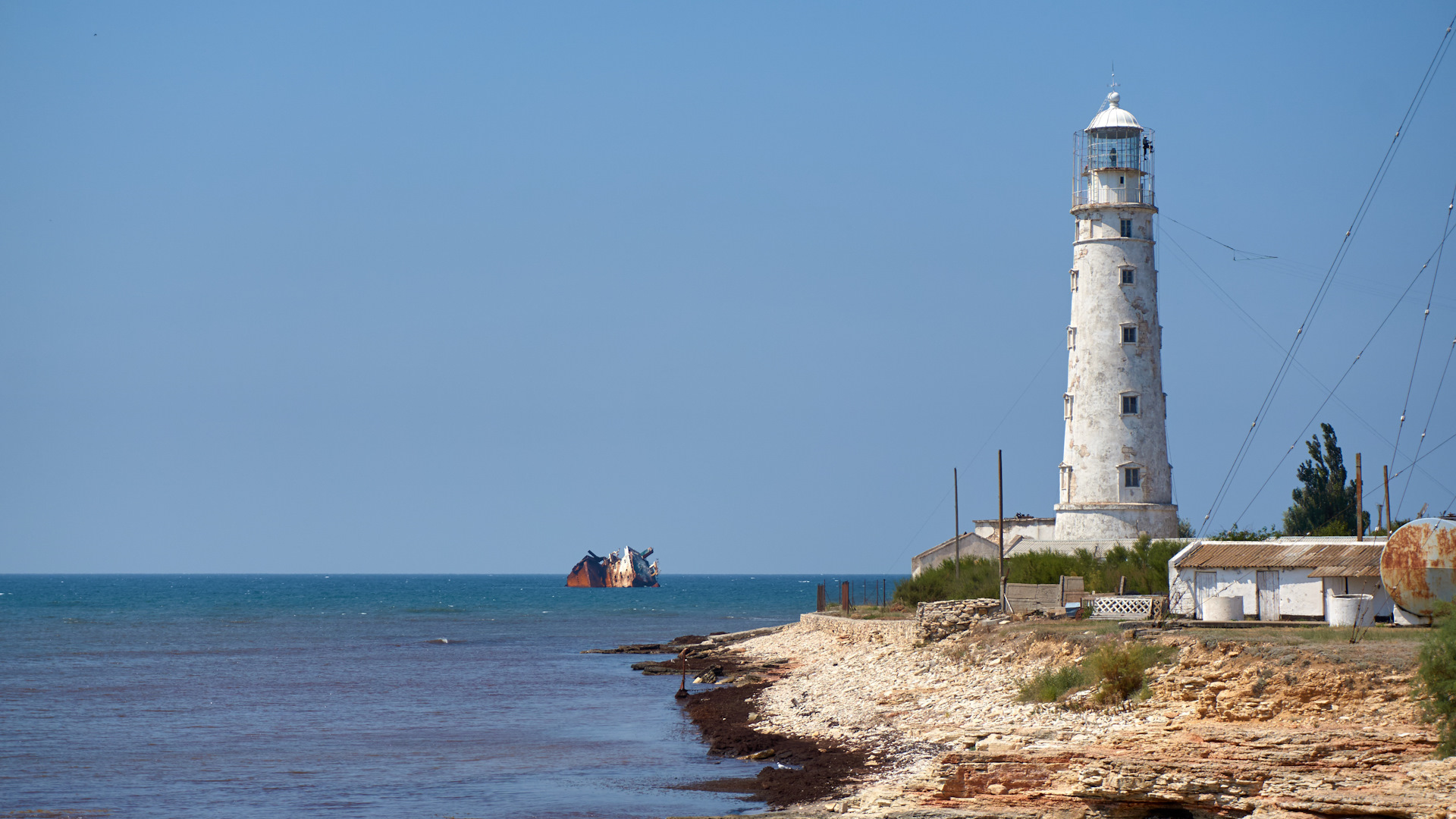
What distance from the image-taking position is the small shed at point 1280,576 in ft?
92.4

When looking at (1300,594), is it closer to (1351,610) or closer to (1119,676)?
(1351,610)

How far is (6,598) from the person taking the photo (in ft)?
448

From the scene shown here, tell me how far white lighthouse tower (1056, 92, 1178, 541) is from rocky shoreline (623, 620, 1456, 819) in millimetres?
11478

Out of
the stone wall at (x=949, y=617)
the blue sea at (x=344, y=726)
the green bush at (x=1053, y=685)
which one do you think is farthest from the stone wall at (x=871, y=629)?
the green bush at (x=1053, y=685)

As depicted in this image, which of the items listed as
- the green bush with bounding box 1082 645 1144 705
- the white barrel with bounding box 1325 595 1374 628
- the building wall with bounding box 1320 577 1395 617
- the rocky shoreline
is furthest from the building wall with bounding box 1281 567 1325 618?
the green bush with bounding box 1082 645 1144 705

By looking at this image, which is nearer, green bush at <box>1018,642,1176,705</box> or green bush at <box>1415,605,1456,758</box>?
green bush at <box>1415,605,1456,758</box>

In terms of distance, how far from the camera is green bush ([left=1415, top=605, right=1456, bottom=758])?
16.5m

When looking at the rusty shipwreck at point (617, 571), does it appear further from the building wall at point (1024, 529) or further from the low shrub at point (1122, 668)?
the low shrub at point (1122, 668)

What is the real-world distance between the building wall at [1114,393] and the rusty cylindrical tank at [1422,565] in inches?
592

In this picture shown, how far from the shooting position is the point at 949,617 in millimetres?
33812

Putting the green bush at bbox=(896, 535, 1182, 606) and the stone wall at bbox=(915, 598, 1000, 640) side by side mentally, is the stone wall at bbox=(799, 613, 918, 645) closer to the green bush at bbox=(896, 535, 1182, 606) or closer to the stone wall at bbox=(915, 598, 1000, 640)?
the stone wall at bbox=(915, 598, 1000, 640)

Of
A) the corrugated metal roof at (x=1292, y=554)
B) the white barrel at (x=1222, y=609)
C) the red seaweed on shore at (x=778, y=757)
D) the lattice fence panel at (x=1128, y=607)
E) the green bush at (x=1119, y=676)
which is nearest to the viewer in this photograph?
the red seaweed on shore at (x=778, y=757)

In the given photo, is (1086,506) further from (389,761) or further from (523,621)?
(523,621)

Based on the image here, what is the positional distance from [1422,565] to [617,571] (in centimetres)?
16014
